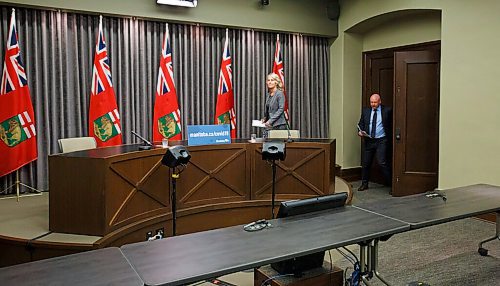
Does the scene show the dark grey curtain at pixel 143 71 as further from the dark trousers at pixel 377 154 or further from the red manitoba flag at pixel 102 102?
the dark trousers at pixel 377 154

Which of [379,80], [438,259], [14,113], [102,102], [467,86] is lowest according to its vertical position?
[438,259]

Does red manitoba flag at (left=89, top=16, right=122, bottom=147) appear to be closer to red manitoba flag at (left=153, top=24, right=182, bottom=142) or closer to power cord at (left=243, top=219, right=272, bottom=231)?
red manitoba flag at (left=153, top=24, right=182, bottom=142)

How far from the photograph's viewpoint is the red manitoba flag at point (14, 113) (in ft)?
16.7

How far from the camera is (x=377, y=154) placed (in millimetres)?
6734

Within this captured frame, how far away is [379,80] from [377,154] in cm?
141

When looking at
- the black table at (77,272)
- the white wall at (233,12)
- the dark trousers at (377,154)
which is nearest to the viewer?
the black table at (77,272)

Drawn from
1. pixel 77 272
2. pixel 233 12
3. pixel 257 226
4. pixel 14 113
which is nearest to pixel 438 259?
pixel 257 226

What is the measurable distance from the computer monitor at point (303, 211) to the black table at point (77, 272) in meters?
1.11

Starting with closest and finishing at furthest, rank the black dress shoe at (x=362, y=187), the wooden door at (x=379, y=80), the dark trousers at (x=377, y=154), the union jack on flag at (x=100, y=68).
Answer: the union jack on flag at (x=100, y=68), the dark trousers at (x=377, y=154), the black dress shoe at (x=362, y=187), the wooden door at (x=379, y=80)

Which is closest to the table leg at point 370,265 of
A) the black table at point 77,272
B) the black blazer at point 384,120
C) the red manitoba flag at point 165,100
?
the black table at point 77,272

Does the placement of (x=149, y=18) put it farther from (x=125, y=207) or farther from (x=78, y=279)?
(x=78, y=279)

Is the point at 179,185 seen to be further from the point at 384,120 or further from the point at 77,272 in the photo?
the point at 384,120

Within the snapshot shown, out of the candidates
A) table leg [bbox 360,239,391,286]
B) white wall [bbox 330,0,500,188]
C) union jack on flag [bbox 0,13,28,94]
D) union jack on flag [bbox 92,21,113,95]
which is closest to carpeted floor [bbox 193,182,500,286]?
table leg [bbox 360,239,391,286]

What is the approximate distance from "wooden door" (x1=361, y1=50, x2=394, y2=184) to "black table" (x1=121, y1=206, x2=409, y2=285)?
4.55 m
